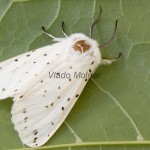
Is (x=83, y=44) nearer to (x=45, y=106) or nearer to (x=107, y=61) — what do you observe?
(x=107, y=61)

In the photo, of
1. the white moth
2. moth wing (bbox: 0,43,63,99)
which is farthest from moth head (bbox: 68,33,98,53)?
moth wing (bbox: 0,43,63,99)

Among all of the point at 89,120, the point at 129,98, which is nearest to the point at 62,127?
the point at 89,120

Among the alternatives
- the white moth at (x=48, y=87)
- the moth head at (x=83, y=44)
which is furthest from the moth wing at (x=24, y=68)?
the moth head at (x=83, y=44)

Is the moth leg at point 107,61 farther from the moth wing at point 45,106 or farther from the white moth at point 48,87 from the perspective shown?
the moth wing at point 45,106

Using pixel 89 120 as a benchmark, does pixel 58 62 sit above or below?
above

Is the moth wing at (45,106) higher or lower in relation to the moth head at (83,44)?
lower

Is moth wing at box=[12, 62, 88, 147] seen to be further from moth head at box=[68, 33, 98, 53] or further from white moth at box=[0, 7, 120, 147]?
moth head at box=[68, 33, 98, 53]

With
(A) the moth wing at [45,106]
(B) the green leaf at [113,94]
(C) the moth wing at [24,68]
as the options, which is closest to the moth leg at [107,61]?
(B) the green leaf at [113,94]

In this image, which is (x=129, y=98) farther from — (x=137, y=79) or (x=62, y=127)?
(x=62, y=127)
